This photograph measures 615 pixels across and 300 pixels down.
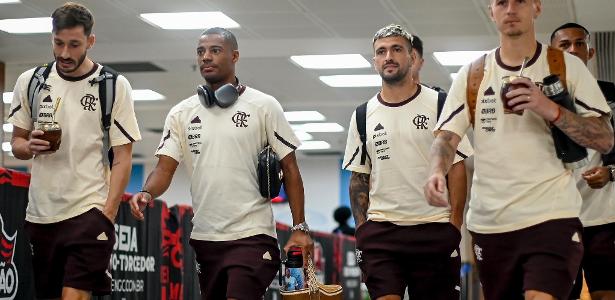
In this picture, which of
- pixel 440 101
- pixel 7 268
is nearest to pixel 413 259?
pixel 440 101

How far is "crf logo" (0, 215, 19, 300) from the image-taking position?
21.6 feet

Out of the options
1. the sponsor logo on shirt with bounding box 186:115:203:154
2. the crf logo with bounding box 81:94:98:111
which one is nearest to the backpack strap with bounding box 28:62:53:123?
the crf logo with bounding box 81:94:98:111

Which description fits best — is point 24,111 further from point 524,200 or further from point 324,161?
point 324,161

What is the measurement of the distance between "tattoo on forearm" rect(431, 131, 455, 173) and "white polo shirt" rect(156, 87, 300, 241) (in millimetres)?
1390

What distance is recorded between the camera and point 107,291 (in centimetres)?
578

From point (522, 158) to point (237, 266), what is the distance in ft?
6.04

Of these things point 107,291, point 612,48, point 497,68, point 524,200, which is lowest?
point 107,291

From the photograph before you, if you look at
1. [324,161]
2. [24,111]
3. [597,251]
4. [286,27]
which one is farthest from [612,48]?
[324,161]

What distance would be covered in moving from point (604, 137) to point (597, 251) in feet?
7.54

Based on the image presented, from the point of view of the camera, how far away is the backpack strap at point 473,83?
15.6ft

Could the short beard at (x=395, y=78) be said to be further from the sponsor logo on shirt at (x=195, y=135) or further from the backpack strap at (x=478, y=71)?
the backpack strap at (x=478, y=71)

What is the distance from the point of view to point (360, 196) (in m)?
6.22

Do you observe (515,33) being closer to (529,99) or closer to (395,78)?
(529,99)

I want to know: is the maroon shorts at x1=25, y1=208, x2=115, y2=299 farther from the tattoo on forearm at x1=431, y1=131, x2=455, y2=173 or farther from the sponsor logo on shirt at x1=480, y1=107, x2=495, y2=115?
the sponsor logo on shirt at x1=480, y1=107, x2=495, y2=115
